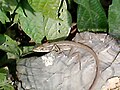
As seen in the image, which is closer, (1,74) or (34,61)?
(1,74)

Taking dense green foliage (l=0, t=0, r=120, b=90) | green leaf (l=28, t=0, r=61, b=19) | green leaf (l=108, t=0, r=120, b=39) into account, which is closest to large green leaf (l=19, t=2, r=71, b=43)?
dense green foliage (l=0, t=0, r=120, b=90)

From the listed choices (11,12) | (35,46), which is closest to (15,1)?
(11,12)

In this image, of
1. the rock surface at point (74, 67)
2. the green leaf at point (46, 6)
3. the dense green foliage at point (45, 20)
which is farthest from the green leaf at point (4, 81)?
the green leaf at point (46, 6)

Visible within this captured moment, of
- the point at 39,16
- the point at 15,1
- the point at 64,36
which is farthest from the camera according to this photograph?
the point at 64,36

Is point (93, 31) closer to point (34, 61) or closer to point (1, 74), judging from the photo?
point (34, 61)

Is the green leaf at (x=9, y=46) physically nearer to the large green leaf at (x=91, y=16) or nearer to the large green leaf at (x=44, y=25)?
the large green leaf at (x=44, y=25)

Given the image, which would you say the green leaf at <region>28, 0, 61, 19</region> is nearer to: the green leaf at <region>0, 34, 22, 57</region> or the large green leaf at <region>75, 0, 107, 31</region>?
the large green leaf at <region>75, 0, 107, 31</region>
